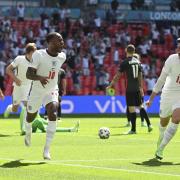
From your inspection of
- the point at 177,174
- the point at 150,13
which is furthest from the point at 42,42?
the point at 177,174

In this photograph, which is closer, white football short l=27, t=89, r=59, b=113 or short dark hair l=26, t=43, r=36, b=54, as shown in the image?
white football short l=27, t=89, r=59, b=113

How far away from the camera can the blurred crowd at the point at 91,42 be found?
37.0 m

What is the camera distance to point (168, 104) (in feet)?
42.4

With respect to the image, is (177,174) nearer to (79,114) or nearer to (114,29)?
(79,114)

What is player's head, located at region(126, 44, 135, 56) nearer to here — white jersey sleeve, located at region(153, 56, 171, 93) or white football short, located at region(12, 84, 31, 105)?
white football short, located at region(12, 84, 31, 105)

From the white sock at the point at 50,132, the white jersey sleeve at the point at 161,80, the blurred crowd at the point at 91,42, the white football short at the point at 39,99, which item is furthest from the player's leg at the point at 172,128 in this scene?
the blurred crowd at the point at 91,42

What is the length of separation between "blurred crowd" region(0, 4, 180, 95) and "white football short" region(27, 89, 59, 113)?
68.8ft

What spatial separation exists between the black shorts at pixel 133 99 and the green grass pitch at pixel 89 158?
1087mm

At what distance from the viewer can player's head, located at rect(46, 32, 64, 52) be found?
42.9 feet

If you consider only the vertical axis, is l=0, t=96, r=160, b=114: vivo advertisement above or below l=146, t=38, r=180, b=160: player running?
below

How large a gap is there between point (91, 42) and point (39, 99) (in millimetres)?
27568

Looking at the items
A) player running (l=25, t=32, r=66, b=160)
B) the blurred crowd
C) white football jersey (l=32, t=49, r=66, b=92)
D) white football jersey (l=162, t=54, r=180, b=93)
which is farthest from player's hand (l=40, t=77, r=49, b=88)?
the blurred crowd

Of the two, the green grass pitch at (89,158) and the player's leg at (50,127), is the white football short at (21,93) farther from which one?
the player's leg at (50,127)

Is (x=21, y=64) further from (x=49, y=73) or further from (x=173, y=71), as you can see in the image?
(x=173, y=71)
